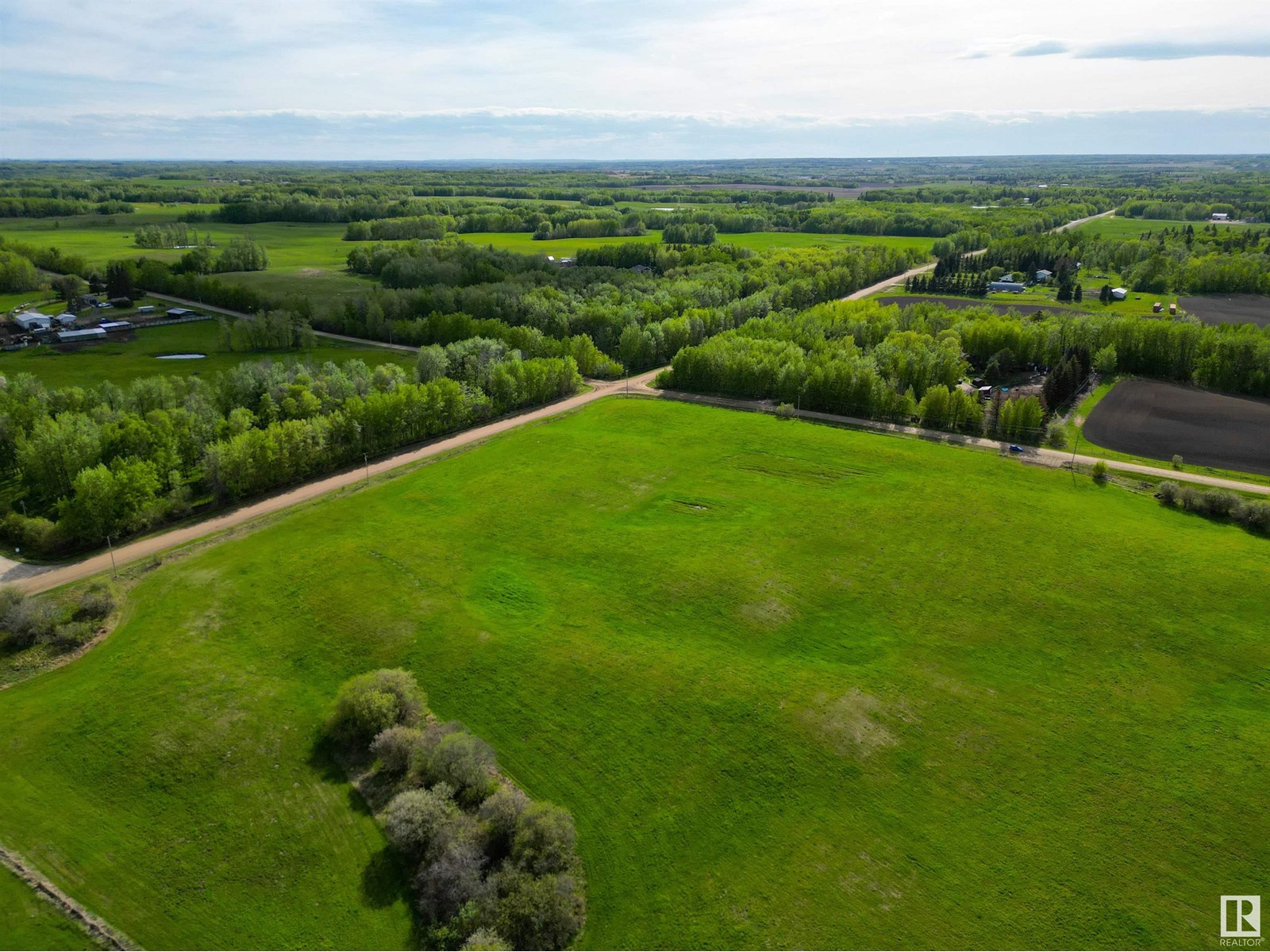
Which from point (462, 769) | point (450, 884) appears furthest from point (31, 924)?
point (462, 769)

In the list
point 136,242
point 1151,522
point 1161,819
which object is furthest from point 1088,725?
point 136,242

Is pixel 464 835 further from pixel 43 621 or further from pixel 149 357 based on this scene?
pixel 149 357

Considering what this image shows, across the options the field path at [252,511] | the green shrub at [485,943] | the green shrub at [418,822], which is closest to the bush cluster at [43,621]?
the field path at [252,511]

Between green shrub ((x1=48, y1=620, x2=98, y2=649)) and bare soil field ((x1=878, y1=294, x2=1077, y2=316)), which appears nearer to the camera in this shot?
green shrub ((x1=48, y1=620, x2=98, y2=649))

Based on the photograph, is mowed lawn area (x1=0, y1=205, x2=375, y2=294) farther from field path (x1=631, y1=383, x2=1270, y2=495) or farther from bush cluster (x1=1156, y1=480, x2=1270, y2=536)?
bush cluster (x1=1156, y1=480, x2=1270, y2=536)

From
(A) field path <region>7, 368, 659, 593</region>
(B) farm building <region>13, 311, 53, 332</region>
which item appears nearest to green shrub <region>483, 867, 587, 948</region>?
(A) field path <region>7, 368, 659, 593</region>
